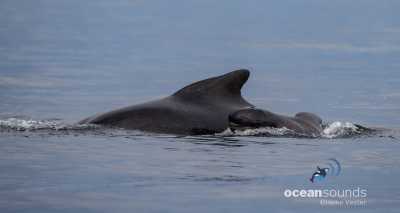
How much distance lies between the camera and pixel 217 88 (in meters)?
17.3

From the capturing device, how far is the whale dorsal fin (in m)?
17.2

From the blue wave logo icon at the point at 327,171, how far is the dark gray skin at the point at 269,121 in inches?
70.8

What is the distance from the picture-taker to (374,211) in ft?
38.6

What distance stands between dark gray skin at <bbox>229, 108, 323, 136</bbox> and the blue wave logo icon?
1.80m

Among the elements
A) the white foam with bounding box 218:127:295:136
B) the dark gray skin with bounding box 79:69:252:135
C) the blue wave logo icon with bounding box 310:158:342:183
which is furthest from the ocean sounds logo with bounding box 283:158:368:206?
the dark gray skin with bounding box 79:69:252:135

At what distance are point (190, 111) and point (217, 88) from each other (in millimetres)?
562

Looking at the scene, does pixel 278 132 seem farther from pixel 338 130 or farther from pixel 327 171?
pixel 327 171

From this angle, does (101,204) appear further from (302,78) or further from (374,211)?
(302,78)

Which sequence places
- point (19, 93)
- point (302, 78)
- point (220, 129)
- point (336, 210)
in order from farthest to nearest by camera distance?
point (302, 78) < point (19, 93) < point (220, 129) < point (336, 210)

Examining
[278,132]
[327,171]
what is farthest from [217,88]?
[327,171]

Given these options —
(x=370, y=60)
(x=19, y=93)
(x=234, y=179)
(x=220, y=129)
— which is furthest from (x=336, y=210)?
(x=370, y=60)

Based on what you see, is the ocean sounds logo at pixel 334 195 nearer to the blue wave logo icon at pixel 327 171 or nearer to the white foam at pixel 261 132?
the blue wave logo icon at pixel 327 171

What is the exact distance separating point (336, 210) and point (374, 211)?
355 mm

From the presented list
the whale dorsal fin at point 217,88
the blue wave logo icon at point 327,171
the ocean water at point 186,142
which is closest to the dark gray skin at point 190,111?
the whale dorsal fin at point 217,88
